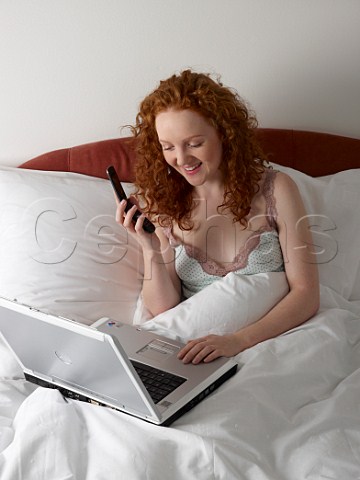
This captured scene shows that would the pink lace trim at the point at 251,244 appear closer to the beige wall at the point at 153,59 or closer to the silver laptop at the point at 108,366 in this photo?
the silver laptop at the point at 108,366

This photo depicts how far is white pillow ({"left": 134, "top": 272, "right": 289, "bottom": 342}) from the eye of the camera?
1.83 meters

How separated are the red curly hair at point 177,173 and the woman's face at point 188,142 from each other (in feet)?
0.07

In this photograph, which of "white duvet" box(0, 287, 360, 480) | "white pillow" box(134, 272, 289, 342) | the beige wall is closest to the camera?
"white duvet" box(0, 287, 360, 480)

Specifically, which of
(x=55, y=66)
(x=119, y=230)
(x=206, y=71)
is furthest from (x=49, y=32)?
(x=119, y=230)

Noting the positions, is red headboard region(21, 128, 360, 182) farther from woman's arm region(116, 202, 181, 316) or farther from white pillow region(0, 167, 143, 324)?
woman's arm region(116, 202, 181, 316)

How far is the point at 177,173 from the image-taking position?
6.77ft

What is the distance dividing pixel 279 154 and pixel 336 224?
31 cm

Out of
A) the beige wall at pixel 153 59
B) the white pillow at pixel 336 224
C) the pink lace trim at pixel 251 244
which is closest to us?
the pink lace trim at pixel 251 244

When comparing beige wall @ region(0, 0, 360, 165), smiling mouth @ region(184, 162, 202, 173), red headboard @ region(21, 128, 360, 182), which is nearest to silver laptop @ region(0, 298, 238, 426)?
smiling mouth @ region(184, 162, 202, 173)

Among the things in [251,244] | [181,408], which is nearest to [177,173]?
[251,244]

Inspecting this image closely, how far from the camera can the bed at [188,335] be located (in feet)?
4.48

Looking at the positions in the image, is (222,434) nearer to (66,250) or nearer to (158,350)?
(158,350)

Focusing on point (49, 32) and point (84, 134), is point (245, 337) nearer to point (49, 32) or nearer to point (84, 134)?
point (84, 134)

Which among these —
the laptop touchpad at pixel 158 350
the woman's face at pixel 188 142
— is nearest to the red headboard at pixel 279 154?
the woman's face at pixel 188 142
